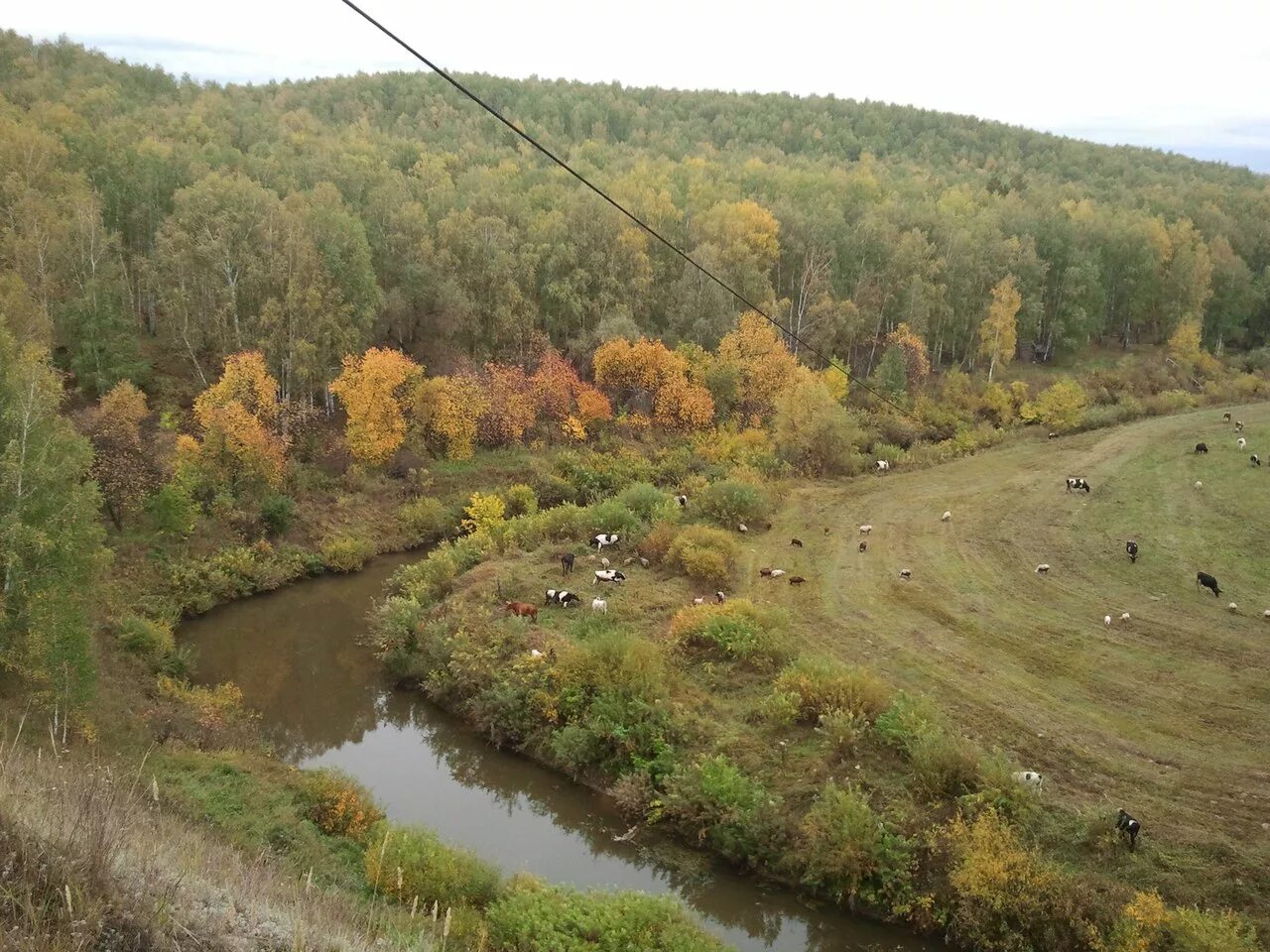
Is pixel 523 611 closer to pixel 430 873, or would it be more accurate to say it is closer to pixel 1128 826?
pixel 430 873

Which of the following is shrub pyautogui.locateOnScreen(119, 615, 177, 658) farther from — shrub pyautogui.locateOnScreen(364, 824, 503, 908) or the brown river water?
shrub pyautogui.locateOnScreen(364, 824, 503, 908)

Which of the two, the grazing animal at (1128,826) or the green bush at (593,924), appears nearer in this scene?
the green bush at (593,924)

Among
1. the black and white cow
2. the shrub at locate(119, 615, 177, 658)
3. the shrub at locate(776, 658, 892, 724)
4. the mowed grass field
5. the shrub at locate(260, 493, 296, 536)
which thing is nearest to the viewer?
the mowed grass field

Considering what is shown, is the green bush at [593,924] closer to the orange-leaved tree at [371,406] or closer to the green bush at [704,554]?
the green bush at [704,554]

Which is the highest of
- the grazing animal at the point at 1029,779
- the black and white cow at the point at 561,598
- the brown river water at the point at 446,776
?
the grazing animal at the point at 1029,779

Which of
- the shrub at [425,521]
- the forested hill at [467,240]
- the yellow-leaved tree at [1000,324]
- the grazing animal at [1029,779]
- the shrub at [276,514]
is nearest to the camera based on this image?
the grazing animal at [1029,779]

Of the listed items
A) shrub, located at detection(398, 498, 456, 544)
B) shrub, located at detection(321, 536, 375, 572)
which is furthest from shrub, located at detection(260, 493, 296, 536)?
shrub, located at detection(398, 498, 456, 544)

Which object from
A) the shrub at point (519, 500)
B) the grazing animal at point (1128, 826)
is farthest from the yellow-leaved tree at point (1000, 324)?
the grazing animal at point (1128, 826)

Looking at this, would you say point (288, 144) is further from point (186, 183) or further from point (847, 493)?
point (847, 493)
